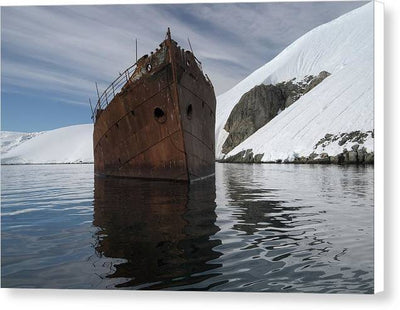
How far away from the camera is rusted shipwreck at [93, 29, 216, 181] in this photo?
1304cm

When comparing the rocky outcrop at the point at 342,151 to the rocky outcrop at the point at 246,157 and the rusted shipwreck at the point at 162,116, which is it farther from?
the rusted shipwreck at the point at 162,116

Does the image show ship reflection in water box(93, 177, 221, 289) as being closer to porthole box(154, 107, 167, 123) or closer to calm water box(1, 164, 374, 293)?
calm water box(1, 164, 374, 293)

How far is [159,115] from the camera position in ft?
45.0

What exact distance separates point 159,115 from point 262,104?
58.1 metres

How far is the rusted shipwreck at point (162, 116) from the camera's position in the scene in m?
13.0

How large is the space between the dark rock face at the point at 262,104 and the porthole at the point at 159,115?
179 ft

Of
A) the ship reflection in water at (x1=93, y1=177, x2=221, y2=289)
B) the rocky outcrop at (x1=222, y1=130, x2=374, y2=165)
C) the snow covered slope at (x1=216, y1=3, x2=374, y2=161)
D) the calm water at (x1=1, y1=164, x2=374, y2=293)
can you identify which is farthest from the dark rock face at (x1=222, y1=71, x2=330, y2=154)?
the calm water at (x1=1, y1=164, x2=374, y2=293)

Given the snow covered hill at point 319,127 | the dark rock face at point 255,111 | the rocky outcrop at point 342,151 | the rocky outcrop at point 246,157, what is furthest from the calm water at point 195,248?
the dark rock face at point 255,111

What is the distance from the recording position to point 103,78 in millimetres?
9781

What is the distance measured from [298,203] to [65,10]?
6907mm

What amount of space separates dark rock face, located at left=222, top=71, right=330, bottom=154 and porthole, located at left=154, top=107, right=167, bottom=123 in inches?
2150

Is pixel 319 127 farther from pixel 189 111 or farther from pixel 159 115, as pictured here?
pixel 159 115
